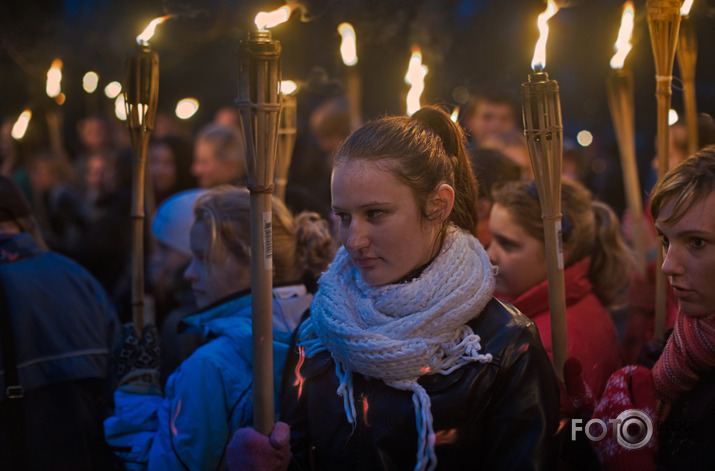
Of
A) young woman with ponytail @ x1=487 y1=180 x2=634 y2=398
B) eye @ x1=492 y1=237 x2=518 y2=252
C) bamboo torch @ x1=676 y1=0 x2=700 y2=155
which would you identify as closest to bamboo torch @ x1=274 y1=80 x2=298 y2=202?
young woman with ponytail @ x1=487 y1=180 x2=634 y2=398

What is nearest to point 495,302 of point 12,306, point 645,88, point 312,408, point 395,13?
point 312,408

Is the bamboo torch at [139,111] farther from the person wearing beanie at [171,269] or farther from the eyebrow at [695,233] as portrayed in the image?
the eyebrow at [695,233]

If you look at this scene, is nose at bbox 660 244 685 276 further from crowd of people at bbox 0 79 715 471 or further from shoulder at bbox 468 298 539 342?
shoulder at bbox 468 298 539 342

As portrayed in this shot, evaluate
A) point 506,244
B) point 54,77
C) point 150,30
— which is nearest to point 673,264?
point 506,244

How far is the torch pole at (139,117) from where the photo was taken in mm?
2787

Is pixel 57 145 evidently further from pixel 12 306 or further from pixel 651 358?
pixel 651 358

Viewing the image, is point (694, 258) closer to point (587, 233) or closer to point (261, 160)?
point (587, 233)

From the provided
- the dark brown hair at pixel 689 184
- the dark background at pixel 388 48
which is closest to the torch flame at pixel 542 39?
the dark brown hair at pixel 689 184

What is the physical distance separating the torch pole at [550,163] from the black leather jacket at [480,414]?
0.41 m

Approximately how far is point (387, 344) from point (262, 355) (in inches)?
15.2

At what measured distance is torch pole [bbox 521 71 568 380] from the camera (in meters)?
2.23

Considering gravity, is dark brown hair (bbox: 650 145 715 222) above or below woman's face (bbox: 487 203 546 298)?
above

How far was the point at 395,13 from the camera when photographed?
6.84 metres

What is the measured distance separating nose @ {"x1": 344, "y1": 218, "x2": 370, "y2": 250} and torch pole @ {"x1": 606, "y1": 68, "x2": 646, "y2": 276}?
2.00 meters
